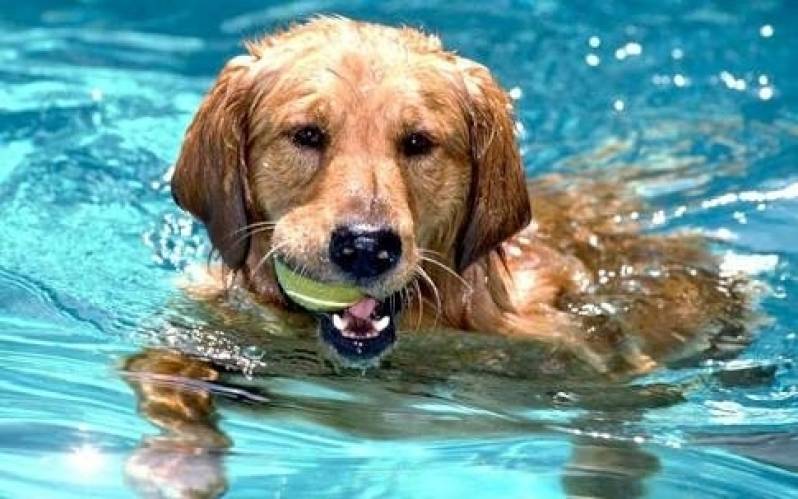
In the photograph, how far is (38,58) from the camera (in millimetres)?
10266

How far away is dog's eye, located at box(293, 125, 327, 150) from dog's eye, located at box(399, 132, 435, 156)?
27 centimetres

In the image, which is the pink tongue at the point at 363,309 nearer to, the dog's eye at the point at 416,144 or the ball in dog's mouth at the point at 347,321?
the ball in dog's mouth at the point at 347,321

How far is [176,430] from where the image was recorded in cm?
551

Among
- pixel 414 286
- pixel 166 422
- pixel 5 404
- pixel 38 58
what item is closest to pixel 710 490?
pixel 414 286

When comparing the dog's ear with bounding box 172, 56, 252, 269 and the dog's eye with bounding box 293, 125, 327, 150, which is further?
the dog's ear with bounding box 172, 56, 252, 269

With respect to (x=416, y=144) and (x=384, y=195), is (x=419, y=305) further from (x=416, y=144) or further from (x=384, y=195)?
(x=384, y=195)

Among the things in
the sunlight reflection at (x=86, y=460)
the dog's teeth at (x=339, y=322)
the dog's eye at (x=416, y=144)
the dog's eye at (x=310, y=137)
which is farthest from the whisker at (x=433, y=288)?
the sunlight reflection at (x=86, y=460)

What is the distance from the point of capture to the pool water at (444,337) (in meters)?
5.48

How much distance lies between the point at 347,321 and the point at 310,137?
656 mm

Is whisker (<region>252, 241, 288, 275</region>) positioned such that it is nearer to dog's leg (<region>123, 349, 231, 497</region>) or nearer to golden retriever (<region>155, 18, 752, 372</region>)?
golden retriever (<region>155, 18, 752, 372</region>)

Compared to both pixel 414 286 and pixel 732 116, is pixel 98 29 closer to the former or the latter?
pixel 732 116

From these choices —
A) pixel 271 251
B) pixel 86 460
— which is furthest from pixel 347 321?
pixel 86 460

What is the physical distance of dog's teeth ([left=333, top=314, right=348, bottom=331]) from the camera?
584 centimetres

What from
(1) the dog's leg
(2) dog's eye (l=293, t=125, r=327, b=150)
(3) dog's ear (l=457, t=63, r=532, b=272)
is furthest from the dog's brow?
(1) the dog's leg
